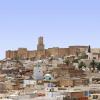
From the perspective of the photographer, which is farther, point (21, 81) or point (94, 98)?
point (21, 81)

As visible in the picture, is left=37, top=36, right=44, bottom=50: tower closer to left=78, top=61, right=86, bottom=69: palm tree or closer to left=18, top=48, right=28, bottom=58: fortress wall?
left=18, top=48, right=28, bottom=58: fortress wall

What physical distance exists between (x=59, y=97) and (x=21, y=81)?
1652 cm

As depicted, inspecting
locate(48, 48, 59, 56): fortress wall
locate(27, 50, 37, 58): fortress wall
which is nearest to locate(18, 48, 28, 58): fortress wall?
locate(27, 50, 37, 58): fortress wall

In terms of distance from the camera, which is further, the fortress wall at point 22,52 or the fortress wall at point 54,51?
the fortress wall at point 22,52

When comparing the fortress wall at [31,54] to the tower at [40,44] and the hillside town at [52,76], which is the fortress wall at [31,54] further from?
the tower at [40,44]

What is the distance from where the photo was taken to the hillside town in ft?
90.7

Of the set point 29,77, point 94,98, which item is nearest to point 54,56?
point 29,77

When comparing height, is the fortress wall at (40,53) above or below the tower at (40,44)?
below

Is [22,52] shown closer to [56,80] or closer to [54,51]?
[54,51]

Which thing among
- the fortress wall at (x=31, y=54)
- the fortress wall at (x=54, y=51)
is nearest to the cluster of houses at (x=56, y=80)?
the fortress wall at (x=54, y=51)

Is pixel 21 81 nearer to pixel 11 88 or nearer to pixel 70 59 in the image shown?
pixel 11 88

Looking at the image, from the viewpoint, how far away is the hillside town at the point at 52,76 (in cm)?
2764

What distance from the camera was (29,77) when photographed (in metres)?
44.6

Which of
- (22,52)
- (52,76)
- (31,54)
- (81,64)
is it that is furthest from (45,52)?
(52,76)
